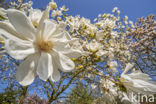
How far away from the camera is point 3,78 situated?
4141mm

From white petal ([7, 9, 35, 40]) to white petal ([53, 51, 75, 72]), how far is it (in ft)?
0.35

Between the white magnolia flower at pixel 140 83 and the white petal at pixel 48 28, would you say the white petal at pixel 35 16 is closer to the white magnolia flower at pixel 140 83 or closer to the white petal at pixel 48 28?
the white petal at pixel 48 28

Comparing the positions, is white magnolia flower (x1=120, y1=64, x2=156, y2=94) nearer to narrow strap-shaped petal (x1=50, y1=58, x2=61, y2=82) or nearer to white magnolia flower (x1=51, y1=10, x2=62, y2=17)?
narrow strap-shaped petal (x1=50, y1=58, x2=61, y2=82)

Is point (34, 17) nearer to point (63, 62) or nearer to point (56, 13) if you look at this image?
point (63, 62)

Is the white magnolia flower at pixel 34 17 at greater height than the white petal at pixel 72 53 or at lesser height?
greater

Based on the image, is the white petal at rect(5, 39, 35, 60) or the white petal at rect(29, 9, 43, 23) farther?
the white petal at rect(29, 9, 43, 23)

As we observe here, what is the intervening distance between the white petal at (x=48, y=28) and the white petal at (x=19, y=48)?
2.5 inches

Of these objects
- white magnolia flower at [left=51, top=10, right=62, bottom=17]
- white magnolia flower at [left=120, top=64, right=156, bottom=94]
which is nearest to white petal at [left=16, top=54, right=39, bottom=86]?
white magnolia flower at [left=120, top=64, right=156, bottom=94]

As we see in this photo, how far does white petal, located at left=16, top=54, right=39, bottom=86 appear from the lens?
0.36 metres

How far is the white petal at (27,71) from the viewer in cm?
36

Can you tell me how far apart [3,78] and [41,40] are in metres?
4.60

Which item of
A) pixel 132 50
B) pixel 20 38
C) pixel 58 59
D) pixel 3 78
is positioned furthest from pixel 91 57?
pixel 132 50

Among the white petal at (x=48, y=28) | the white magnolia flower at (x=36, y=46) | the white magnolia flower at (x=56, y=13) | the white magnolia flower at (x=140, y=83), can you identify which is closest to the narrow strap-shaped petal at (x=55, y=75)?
the white magnolia flower at (x=36, y=46)

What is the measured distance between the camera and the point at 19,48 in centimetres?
35
